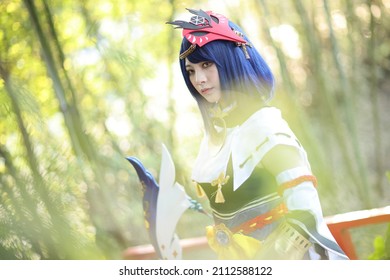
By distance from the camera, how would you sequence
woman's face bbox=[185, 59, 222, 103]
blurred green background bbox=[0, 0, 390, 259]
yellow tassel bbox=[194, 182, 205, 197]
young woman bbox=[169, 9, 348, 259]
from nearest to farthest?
young woman bbox=[169, 9, 348, 259]
woman's face bbox=[185, 59, 222, 103]
yellow tassel bbox=[194, 182, 205, 197]
blurred green background bbox=[0, 0, 390, 259]

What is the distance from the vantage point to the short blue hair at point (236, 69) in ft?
5.97

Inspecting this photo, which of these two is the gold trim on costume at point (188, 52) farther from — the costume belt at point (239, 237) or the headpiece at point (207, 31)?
the costume belt at point (239, 237)

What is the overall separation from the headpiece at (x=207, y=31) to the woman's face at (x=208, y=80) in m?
0.06

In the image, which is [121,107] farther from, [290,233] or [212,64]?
[290,233]

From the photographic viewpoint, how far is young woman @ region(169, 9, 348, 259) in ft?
5.74

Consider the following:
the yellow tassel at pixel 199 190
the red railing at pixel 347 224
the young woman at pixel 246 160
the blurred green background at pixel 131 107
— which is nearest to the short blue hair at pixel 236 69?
the young woman at pixel 246 160

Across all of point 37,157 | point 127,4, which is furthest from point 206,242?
point 127,4

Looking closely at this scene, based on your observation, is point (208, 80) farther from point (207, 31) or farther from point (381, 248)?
point (381, 248)

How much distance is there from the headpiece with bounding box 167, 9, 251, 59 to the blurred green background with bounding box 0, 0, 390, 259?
14cm

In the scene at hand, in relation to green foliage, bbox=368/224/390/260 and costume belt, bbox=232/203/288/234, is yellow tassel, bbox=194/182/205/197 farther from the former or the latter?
green foliage, bbox=368/224/390/260

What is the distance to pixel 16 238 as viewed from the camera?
229 centimetres

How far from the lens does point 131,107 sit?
7.14 feet

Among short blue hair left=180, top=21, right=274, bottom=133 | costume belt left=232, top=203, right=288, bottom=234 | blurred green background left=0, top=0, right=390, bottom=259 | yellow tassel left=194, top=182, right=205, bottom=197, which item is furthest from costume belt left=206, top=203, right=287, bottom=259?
short blue hair left=180, top=21, right=274, bottom=133

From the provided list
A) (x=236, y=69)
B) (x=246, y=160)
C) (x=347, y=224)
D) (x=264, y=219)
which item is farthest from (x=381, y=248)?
(x=236, y=69)
